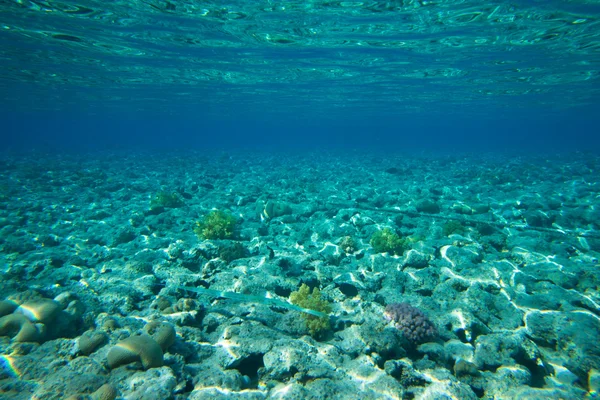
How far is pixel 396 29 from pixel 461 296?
14.0 m

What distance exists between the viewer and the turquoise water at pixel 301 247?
158 inches

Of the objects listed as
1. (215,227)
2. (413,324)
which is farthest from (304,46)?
(413,324)

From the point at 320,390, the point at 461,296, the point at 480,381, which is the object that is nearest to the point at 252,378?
the point at 320,390

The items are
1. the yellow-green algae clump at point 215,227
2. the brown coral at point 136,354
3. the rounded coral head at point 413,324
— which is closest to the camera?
the brown coral at point 136,354

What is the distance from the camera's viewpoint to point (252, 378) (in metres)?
4.18

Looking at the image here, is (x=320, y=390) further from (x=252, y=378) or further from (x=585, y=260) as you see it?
(x=585, y=260)

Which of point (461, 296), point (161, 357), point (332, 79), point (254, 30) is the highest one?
point (254, 30)

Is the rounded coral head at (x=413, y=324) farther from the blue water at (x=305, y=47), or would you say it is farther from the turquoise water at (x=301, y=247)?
the blue water at (x=305, y=47)

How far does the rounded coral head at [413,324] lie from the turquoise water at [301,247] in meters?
0.04

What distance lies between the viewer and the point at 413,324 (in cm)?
483

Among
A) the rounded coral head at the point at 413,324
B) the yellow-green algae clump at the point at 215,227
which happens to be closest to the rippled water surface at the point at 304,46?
the yellow-green algae clump at the point at 215,227

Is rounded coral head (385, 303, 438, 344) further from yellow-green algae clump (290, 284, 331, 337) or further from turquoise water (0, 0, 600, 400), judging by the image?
yellow-green algae clump (290, 284, 331, 337)

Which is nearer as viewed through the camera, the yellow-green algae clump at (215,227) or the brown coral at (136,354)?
the brown coral at (136,354)

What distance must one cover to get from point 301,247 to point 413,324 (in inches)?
180
